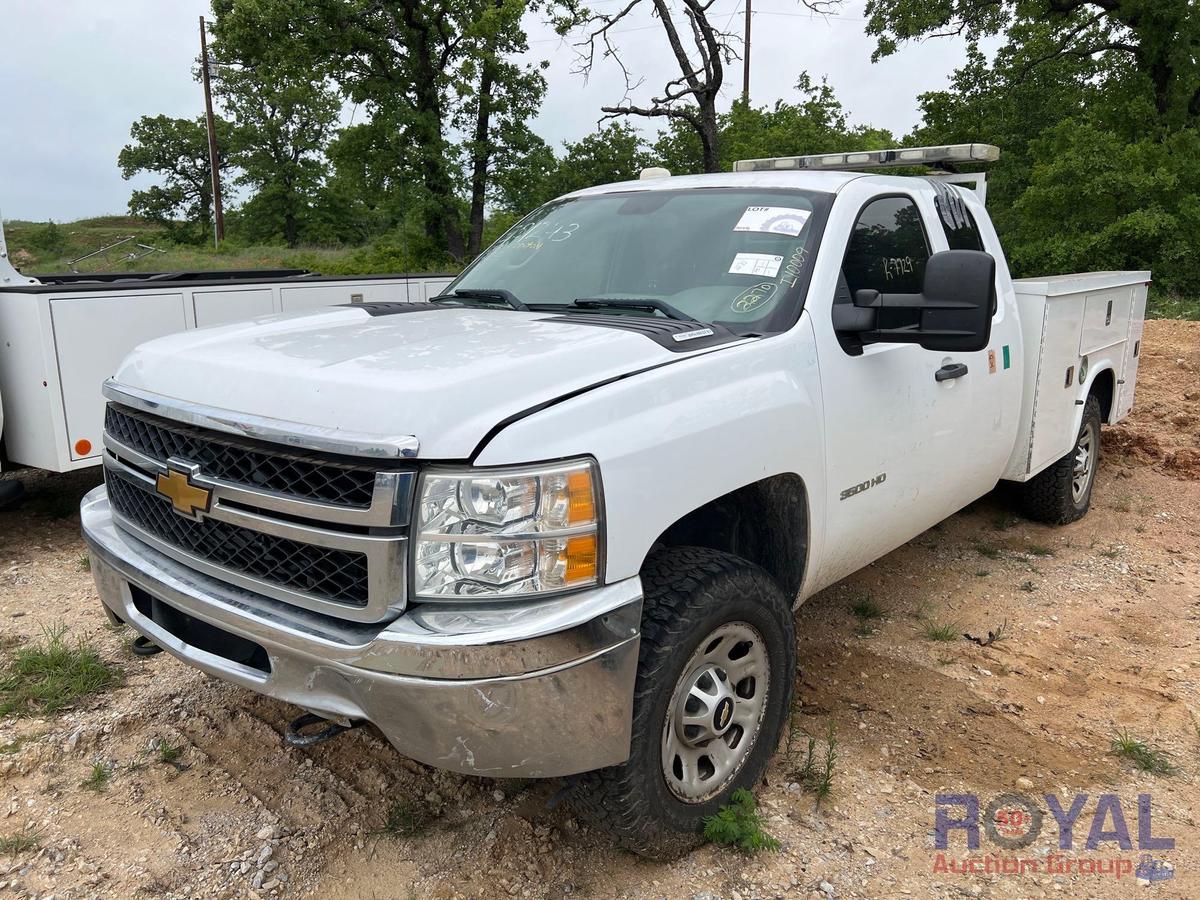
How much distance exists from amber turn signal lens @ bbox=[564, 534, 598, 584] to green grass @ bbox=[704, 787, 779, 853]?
39.3 inches

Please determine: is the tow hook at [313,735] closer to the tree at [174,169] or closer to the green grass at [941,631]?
the green grass at [941,631]

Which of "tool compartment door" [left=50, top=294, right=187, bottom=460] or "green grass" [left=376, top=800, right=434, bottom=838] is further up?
"tool compartment door" [left=50, top=294, right=187, bottom=460]

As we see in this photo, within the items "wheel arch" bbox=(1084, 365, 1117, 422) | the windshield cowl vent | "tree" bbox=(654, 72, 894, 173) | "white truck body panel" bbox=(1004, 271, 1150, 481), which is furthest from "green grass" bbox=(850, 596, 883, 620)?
"tree" bbox=(654, 72, 894, 173)

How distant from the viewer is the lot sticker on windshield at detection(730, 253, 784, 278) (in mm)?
3203

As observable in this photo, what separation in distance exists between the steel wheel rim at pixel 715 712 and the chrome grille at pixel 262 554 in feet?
2.99

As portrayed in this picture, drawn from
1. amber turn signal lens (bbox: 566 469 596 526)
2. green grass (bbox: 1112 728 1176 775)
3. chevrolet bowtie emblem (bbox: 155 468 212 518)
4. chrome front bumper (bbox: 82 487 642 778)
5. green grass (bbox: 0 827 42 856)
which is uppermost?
amber turn signal lens (bbox: 566 469 596 526)

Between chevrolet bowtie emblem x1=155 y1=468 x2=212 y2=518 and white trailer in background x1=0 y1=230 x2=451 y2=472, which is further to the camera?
white trailer in background x1=0 y1=230 x2=451 y2=472

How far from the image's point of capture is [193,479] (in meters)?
2.47

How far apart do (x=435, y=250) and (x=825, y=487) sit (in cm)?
2202

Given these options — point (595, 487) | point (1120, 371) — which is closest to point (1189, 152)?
point (1120, 371)

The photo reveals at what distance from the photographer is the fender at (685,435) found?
7.23ft

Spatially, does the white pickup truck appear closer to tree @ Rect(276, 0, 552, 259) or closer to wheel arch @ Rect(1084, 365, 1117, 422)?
wheel arch @ Rect(1084, 365, 1117, 422)

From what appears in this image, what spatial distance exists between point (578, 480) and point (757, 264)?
4.67ft

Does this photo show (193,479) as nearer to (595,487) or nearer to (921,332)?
(595,487)
